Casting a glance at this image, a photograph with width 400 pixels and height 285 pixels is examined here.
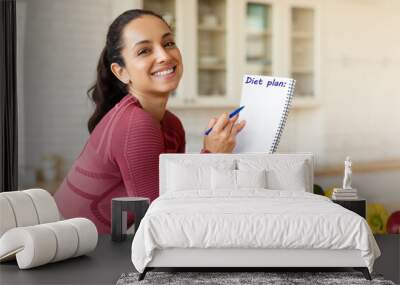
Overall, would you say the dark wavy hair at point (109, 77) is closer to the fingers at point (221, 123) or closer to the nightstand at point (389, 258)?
the fingers at point (221, 123)

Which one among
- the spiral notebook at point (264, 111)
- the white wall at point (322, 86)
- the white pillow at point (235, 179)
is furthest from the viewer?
the white wall at point (322, 86)

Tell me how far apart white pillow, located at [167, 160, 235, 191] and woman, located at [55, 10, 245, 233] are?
0.13 meters

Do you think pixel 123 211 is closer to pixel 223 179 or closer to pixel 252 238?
pixel 223 179

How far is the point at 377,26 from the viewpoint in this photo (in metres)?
7.56

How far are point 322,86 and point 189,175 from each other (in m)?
2.71

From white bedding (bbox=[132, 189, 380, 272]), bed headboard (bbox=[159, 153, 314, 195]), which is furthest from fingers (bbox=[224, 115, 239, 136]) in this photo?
white bedding (bbox=[132, 189, 380, 272])

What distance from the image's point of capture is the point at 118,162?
528cm

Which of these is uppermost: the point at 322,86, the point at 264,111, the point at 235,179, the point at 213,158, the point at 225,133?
the point at 322,86

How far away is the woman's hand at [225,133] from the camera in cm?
546

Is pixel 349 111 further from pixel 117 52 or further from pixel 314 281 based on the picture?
pixel 314 281

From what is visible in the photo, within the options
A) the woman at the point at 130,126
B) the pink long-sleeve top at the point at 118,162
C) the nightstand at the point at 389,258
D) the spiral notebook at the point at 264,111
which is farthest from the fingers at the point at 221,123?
the nightstand at the point at 389,258

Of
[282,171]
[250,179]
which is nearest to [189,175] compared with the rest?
[250,179]

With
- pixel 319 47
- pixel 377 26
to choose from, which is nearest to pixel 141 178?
pixel 319 47

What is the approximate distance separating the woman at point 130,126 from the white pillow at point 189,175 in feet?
0.43
